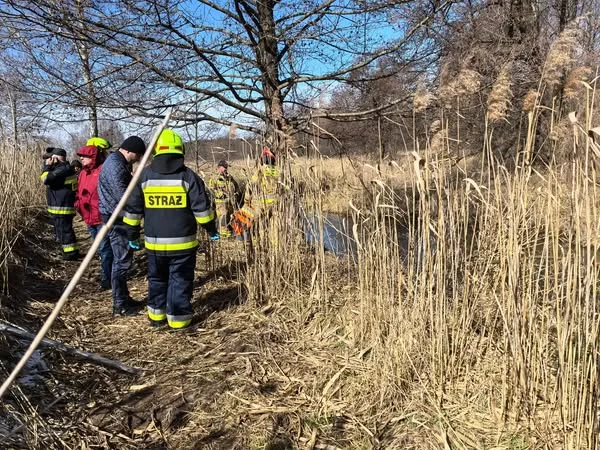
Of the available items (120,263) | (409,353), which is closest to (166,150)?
(120,263)

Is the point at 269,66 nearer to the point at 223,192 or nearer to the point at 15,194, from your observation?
the point at 223,192

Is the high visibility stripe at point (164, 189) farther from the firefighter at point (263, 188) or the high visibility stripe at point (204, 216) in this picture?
the firefighter at point (263, 188)

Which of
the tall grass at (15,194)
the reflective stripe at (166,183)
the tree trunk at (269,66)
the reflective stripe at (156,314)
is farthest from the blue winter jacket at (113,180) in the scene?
the tree trunk at (269,66)

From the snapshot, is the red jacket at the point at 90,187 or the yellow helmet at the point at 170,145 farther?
the red jacket at the point at 90,187

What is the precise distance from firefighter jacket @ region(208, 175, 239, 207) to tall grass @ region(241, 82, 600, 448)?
1.80m

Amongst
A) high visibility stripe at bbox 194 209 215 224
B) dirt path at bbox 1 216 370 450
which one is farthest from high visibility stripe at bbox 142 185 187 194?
dirt path at bbox 1 216 370 450

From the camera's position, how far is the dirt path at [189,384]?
2193 millimetres

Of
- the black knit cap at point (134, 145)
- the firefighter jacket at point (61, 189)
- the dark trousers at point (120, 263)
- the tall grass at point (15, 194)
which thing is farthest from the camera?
the firefighter jacket at point (61, 189)

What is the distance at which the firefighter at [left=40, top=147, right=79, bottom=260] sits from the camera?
532cm

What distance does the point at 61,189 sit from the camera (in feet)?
17.6

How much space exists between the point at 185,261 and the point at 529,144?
8.32 feet

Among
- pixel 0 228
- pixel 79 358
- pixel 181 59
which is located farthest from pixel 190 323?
pixel 181 59

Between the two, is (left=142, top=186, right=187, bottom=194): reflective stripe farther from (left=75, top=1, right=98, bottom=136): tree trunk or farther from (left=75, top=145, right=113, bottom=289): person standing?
(left=75, top=1, right=98, bottom=136): tree trunk

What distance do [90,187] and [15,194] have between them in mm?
1680
